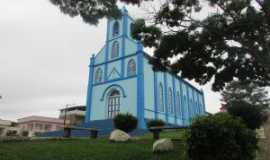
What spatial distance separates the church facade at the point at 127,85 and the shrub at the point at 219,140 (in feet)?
54.5

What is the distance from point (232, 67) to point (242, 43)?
155cm

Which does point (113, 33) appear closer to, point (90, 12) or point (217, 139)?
point (90, 12)

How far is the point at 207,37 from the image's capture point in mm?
9023

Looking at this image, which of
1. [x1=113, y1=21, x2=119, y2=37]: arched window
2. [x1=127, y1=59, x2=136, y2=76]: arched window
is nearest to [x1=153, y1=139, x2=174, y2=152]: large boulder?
[x1=127, y1=59, x2=136, y2=76]: arched window

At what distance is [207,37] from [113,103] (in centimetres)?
1854

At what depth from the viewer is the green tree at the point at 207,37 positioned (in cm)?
837

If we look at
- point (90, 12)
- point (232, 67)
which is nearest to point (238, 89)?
point (232, 67)

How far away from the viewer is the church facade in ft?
80.0

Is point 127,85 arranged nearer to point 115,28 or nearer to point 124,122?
point 115,28

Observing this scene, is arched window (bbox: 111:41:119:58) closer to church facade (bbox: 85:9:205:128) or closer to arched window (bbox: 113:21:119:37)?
church facade (bbox: 85:9:205:128)

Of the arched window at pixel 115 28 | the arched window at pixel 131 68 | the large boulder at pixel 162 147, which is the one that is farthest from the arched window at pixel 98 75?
the large boulder at pixel 162 147

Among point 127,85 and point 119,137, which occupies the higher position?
point 127,85

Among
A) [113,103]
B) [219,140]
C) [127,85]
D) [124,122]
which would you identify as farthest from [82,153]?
[113,103]

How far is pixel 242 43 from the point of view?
9156 millimetres
